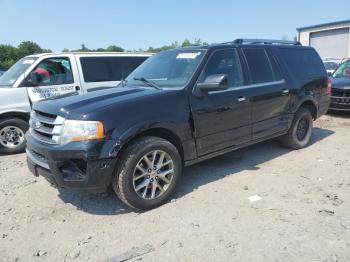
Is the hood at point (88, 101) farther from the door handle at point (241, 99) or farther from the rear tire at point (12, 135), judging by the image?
the rear tire at point (12, 135)

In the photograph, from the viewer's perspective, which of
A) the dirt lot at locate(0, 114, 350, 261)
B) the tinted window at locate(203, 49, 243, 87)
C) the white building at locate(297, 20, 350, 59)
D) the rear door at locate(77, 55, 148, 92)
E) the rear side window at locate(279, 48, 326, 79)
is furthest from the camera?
the white building at locate(297, 20, 350, 59)

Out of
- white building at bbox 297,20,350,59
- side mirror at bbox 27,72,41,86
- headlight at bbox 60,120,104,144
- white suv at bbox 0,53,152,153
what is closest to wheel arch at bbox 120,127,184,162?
headlight at bbox 60,120,104,144

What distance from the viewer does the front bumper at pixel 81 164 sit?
3564 mm

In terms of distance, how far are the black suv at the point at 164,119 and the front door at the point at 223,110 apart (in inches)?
0.5

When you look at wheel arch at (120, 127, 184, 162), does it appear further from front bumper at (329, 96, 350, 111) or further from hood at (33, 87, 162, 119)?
front bumper at (329, 96, 350, 111)

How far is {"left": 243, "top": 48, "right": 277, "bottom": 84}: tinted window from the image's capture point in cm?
525

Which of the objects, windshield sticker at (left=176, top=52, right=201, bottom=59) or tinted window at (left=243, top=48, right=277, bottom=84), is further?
tinted window at (left=243, top=48, right=277, bottom=84)

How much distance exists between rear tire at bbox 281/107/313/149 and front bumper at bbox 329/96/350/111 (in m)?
3.25

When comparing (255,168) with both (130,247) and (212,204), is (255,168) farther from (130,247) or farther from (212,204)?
(130,247)

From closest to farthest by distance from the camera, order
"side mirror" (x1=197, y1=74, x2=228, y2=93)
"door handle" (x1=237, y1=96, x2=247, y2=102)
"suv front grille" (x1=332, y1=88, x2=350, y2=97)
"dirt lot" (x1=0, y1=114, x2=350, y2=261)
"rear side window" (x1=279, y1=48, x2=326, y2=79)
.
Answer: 1. "dirt lot" (x1=0, y1=114, x2=350, y2=261)
2. "side mirror" (x1=197, y1=74, x2=228, y2=93)
3. "door handle" (x1=237, y1=96, x2=247, y2=102)
4. "rear side window" (x1=279, y1=48, x2=326, y2=79)
5. "suv front grille" (x1=332, y1=88, x2=350, y2=97)

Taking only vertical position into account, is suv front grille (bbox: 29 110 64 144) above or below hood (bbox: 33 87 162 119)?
below

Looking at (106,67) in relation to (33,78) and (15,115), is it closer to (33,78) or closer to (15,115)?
(33,78)

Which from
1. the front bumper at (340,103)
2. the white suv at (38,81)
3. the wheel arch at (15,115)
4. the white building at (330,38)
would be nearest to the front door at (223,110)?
the white suv at (38,81)

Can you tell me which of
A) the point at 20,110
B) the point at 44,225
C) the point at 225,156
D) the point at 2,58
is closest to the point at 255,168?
the point at 225,156
